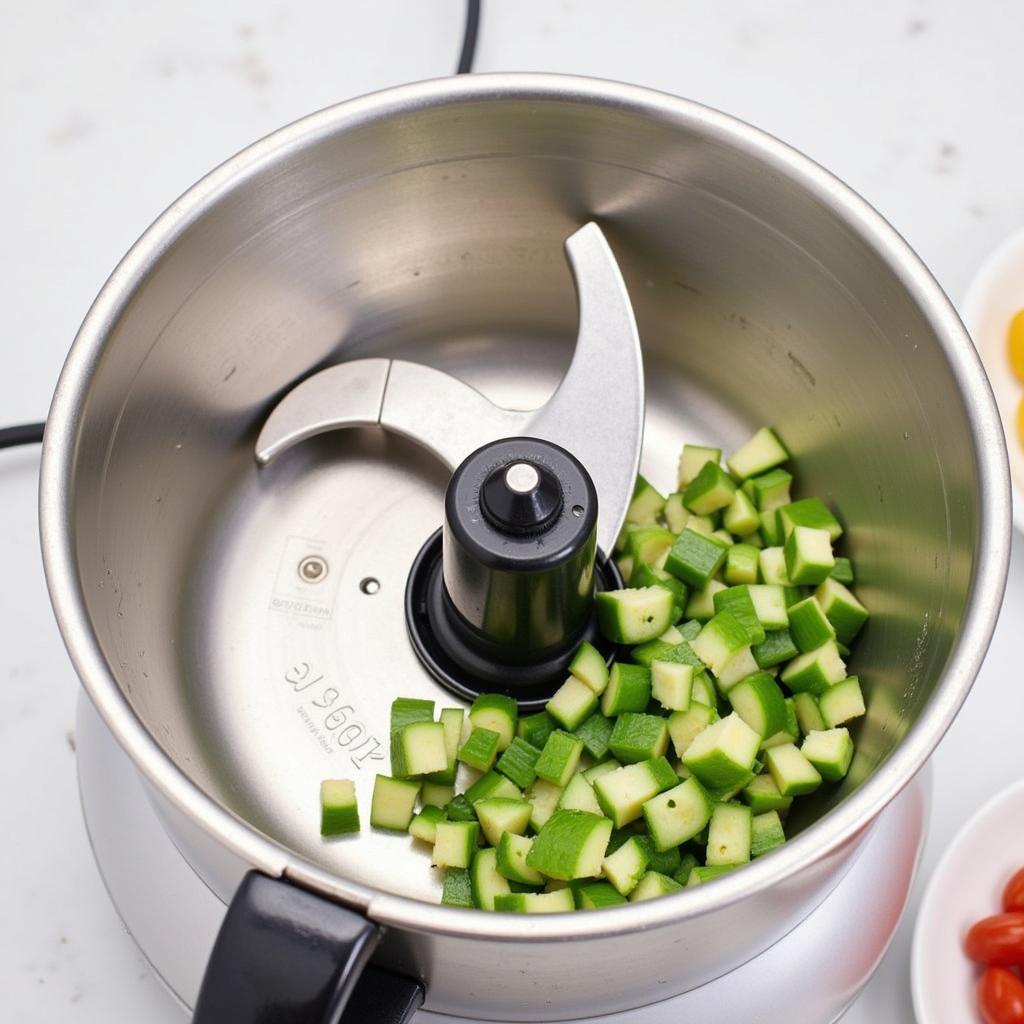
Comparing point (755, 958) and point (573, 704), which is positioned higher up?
point (573, 704)

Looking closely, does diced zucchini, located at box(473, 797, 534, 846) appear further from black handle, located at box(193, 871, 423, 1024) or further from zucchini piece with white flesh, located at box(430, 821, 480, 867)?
black handle, located at box(193, 871, 423, 1024)

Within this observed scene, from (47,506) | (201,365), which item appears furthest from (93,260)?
(47,506)

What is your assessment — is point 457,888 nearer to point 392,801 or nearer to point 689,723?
point 392,801

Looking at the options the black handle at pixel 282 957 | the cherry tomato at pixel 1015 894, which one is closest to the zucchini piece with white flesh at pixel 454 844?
the black handle at pixel 282 957

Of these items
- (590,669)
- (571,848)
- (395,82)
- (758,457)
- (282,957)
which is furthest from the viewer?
(395,82)

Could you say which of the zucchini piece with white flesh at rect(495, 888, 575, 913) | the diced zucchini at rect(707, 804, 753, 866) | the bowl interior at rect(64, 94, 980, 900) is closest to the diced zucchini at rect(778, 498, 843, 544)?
the bowl interior at rect(64, 94, 980, 900)

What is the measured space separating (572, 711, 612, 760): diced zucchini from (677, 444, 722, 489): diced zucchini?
0.73 ft

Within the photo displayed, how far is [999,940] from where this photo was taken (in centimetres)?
Result: 94

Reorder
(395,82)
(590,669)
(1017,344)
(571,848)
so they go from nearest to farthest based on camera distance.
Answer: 1. (571,848)
2. (590,669)
3. (1017,344)
4. (395,82)

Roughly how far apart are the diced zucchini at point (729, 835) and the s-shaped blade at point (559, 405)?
213 mm

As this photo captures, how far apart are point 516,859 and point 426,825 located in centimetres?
8

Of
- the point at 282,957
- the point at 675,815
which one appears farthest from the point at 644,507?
the point at 282,957

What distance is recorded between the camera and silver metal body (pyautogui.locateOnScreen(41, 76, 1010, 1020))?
75 centimetres

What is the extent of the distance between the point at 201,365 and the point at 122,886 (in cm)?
39
